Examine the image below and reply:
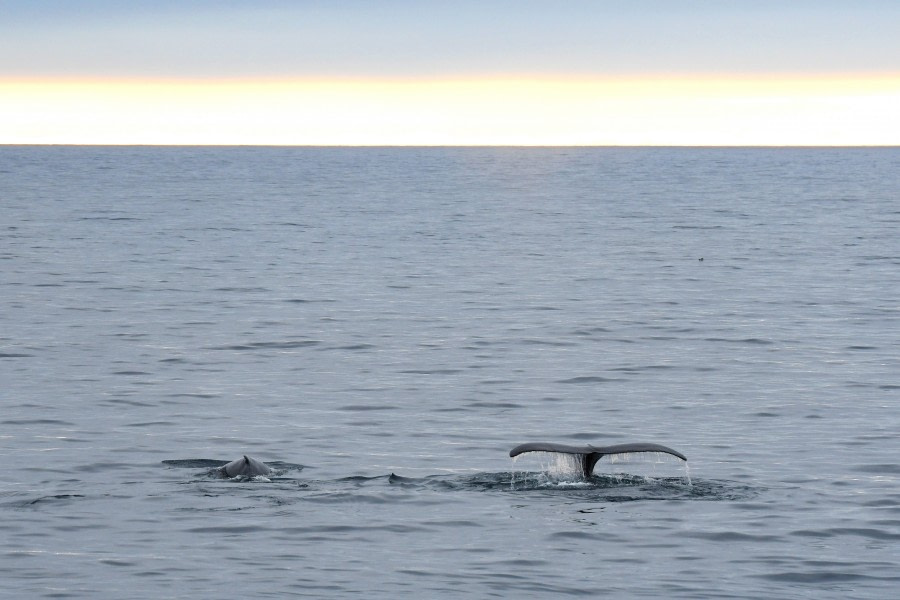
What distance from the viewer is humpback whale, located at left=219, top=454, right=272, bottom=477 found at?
20625 mm

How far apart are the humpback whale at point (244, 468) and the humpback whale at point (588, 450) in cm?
403

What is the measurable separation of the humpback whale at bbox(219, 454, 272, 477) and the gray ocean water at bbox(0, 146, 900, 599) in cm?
18

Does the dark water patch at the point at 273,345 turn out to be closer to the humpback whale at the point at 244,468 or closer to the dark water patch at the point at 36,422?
the dark water patch at the point at 36,422

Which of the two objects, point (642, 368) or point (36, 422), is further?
point (642, 368)

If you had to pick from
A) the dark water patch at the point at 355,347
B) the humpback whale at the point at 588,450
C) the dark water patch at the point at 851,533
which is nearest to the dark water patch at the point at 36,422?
the humpback whale at the point at 588,450

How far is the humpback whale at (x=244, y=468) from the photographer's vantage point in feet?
67.7

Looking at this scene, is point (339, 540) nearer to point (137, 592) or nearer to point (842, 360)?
point (137, 592)

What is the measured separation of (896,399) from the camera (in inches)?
1094

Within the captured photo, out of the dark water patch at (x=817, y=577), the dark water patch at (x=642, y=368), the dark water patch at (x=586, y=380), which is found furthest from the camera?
the dark water patch at (x=642, y=368)

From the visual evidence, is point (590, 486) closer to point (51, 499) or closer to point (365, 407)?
point (51, 499)

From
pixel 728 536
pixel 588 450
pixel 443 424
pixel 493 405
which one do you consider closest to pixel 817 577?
pixel 728 536

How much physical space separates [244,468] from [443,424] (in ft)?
17.9

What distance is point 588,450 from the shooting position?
19.4 metres

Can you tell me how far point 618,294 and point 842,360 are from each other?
1573 cm
